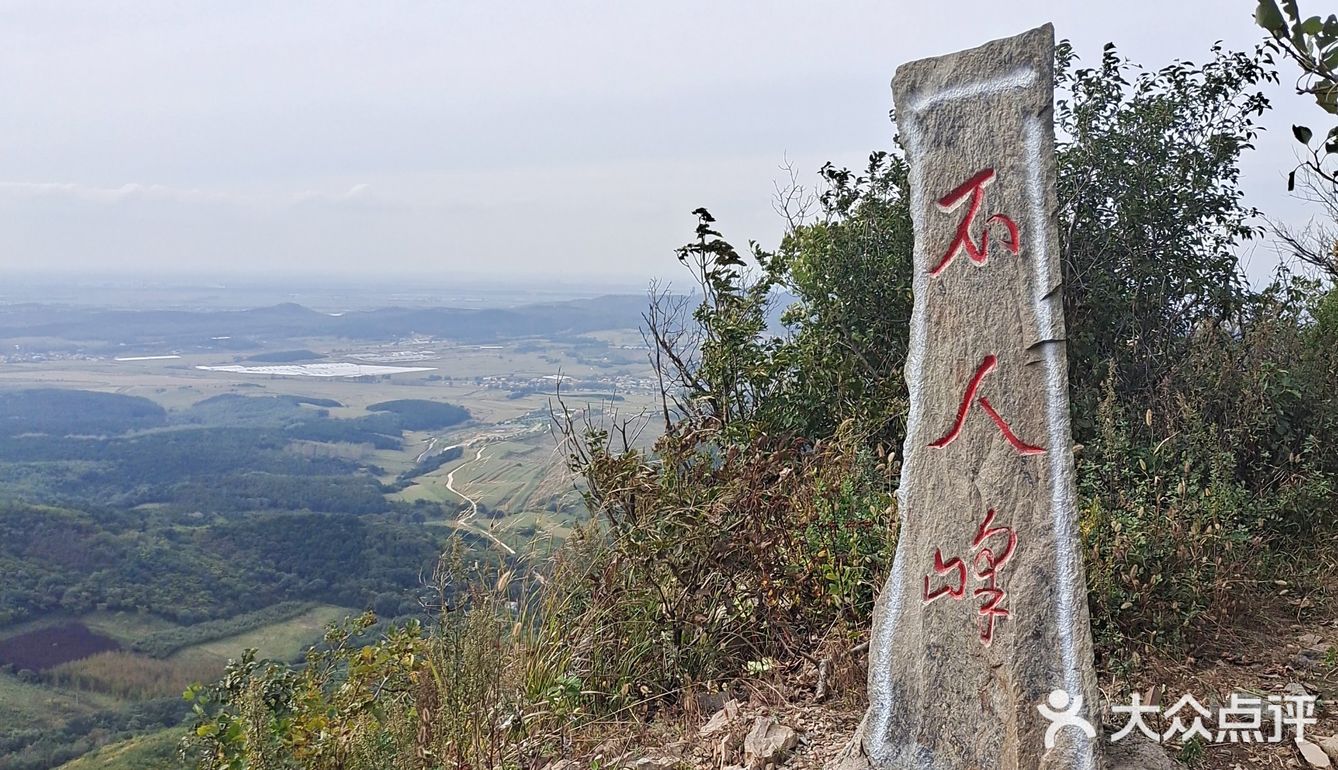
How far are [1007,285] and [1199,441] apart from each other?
6.77 feet

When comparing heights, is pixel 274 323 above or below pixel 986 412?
above

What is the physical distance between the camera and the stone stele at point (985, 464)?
2412 mm

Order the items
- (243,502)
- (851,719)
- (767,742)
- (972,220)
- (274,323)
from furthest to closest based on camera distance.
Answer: (274,323) → (243,502) → (851,719) → (767,742) → (972,220)

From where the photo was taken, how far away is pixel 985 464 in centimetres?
248

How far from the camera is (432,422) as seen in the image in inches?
1345

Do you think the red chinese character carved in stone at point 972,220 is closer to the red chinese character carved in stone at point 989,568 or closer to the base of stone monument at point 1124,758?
the red chinese character carved in stone at point 989,568

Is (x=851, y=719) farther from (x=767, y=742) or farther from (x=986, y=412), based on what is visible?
(x=986, y=412)
